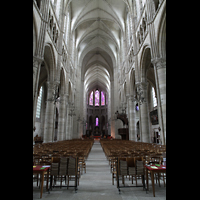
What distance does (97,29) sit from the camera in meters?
30.4

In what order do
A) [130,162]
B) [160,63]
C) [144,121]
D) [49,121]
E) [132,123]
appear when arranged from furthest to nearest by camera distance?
[132,123] → [144,121] → [49,121] → [160,63] → [130,162]

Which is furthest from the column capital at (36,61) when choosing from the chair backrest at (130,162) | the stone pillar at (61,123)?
the stone pillar at (61,123)

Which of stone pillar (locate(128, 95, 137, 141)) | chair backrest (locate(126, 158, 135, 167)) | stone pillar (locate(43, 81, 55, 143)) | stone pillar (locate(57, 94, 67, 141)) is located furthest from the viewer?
stone pillar (locate(128, 95, 137, 141))

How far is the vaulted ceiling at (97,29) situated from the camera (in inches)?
946

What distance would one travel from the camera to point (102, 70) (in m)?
46.6

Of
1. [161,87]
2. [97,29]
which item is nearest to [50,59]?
[161,87]

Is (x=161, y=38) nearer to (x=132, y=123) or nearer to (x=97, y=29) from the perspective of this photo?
(x=132, y=123)

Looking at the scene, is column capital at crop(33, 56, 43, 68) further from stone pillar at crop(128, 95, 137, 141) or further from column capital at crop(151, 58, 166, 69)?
stone pillar at crop(128, 95, 137, 141)

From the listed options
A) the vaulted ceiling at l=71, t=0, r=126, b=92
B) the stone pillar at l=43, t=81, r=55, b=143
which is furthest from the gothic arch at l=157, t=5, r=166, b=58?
the vaulted ceiling at l=71, t=0, r=126, b=92

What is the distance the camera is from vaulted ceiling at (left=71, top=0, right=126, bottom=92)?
24.0 meters

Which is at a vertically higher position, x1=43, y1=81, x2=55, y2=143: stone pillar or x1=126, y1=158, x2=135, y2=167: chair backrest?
x1=43, y1=81, x2=55, y2=143: stone pillar
